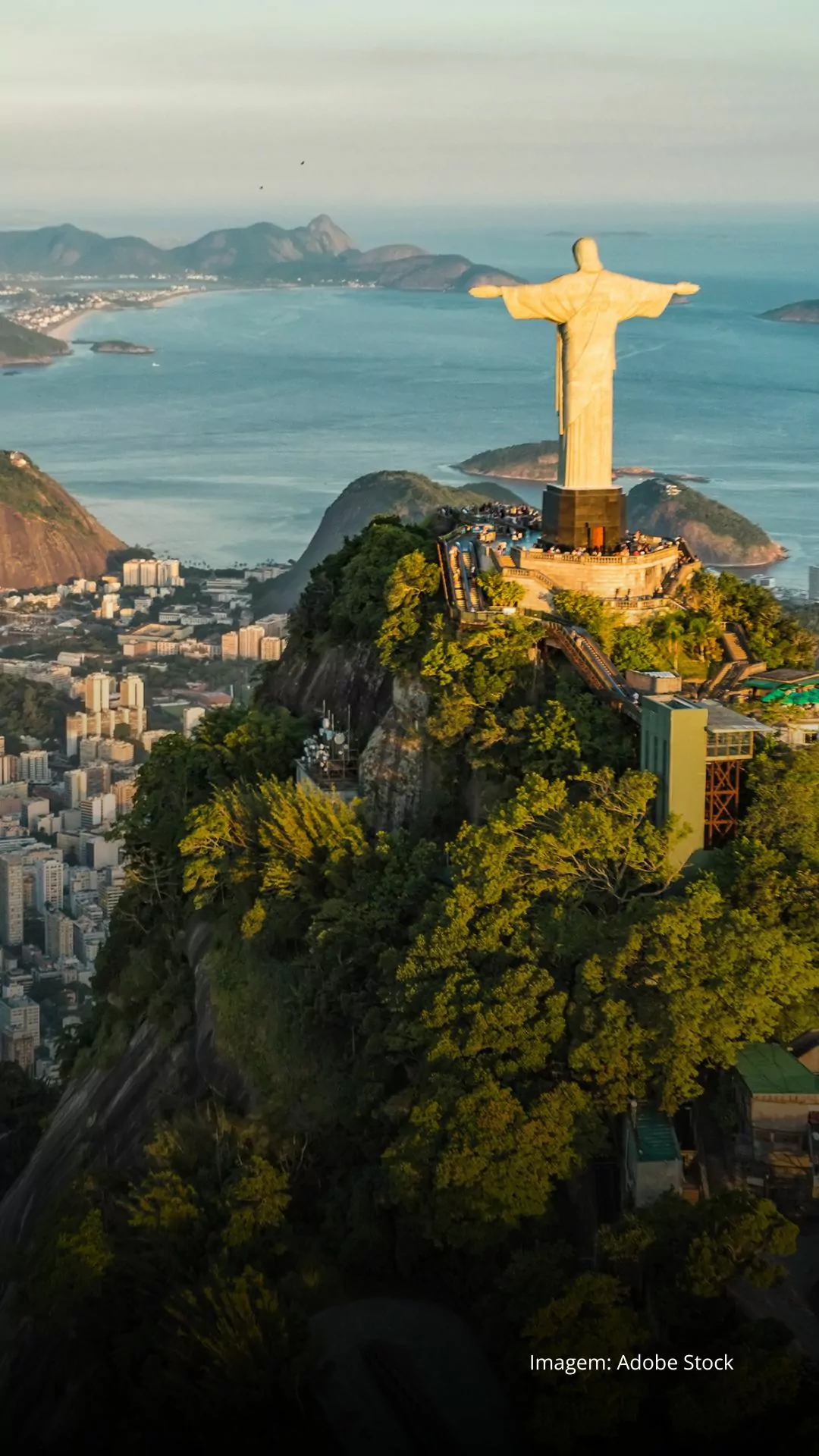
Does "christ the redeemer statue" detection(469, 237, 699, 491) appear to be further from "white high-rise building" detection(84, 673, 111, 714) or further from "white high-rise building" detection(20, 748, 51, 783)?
"white high-rise building" detection(84, 673, 111, 714)

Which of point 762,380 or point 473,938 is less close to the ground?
point 762,380

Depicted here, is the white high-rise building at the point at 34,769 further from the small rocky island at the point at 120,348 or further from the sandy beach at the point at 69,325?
the sandy beach at the point at 69,325

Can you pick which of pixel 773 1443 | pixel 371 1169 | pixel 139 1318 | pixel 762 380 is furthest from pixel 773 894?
pixel 762 380

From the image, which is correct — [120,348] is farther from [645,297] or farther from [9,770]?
[645,297]

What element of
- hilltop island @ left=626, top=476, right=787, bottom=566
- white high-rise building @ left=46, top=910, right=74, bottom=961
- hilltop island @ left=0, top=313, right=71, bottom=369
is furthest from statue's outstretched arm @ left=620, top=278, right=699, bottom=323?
hilltop island @ left=0, top=313, right=71, bottom=369

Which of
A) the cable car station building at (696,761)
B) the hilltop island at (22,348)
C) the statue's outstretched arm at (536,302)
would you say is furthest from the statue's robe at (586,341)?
the hilltop island at (22,348)

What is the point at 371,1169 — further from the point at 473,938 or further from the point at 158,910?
the point at 158,910

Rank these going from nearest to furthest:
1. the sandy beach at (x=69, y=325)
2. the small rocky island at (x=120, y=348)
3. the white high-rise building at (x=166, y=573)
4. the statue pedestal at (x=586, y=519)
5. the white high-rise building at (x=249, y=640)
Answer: the statue pedestal at (x=586, y=519) → the white high-rise building at (x=249, y=640) → the white high-rise building at (x=166, y=573) → the small rocky island at (x=120, y=348) → the sandy beach at (x=69, y=325)
